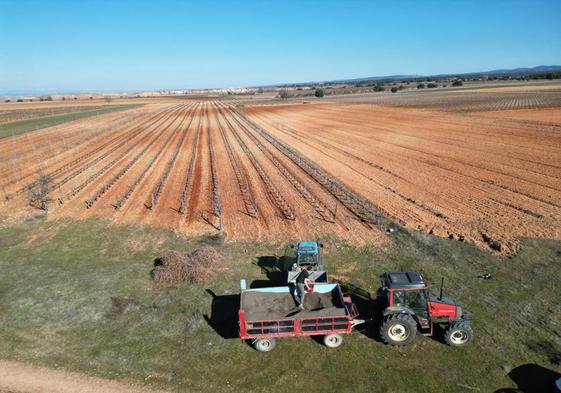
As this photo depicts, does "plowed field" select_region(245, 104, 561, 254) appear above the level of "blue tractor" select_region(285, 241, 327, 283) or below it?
below

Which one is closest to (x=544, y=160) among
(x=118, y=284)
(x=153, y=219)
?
(x=153, y=219)

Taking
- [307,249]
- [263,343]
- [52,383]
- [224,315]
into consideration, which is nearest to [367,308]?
[307,249]

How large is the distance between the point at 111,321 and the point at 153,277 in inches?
113

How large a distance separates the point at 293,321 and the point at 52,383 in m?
6.90

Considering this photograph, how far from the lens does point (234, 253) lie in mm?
17328

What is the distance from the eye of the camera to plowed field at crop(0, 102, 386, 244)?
20.8 meters

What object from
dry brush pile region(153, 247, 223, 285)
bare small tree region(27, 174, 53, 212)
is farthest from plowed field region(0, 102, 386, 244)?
dry brush pile region(153, 247, 223, 285)

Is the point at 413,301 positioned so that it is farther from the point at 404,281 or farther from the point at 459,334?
the point at 459,334

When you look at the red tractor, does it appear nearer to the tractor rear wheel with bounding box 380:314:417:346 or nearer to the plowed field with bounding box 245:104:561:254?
the tractor rear wheel with bounding box 380:314:417:346

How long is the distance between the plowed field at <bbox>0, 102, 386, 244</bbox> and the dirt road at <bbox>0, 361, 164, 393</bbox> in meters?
9.92

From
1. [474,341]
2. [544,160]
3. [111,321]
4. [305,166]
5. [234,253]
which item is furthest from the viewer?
[305,166]

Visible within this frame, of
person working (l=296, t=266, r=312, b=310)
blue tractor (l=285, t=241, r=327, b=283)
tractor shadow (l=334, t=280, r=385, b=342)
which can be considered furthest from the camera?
blue tractor (l=285, t=241, r=327, b=283)

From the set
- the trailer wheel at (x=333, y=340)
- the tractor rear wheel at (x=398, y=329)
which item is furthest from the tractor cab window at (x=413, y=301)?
the trailer wheel at (x=333, y=340)

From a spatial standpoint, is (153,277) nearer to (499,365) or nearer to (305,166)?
(499,365)
